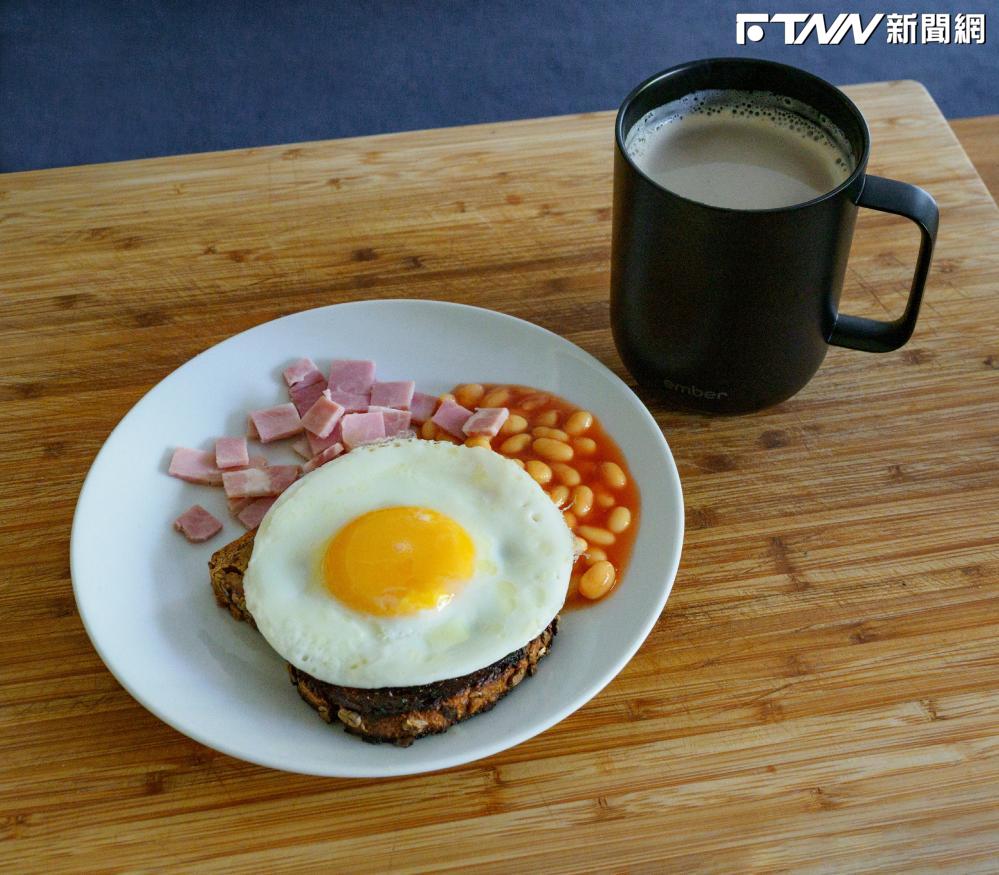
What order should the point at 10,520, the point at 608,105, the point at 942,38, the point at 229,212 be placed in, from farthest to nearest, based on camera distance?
the point at 942,38
the point at 608,105
the point at 229,212
the point at 10,520

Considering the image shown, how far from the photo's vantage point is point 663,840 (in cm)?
132

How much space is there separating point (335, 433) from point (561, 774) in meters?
0.64

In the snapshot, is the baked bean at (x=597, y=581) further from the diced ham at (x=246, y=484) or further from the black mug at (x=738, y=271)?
the diced ham at (x=246, y=484)

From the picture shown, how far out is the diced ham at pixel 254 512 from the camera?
1.60 meters

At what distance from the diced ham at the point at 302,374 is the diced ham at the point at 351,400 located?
45 millimetres

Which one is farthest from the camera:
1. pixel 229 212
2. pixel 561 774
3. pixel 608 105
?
pixel 608 105

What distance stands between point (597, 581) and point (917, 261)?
2.31ft

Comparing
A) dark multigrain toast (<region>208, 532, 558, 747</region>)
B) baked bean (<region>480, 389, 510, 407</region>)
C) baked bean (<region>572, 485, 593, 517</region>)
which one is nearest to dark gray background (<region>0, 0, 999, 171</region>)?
baked bean (<region>480, 389, 510, 407</region>)

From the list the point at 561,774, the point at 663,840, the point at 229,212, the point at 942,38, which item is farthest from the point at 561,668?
the point at 942,38

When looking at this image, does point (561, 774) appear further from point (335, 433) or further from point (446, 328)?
point (446, 328)

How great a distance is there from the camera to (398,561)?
1.36 m

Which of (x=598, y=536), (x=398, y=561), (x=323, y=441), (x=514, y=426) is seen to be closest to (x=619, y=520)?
(x=598, y=536)
